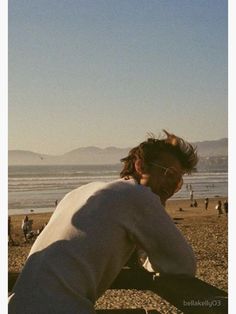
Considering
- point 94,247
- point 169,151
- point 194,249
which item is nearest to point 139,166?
point 169,151

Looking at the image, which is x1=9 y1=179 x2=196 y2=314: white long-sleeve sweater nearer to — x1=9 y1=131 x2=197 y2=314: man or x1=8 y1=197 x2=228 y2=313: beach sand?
x1=9 y1=131 x2=197 y2=314: man

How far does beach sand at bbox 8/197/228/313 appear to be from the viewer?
338 centimetres

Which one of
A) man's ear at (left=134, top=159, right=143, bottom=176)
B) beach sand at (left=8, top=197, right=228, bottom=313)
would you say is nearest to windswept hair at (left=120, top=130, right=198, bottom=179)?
man's ear at (left=134, top=159, right=143, bottom=176)

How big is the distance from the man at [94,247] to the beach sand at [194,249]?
1.15m

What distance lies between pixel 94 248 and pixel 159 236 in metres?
0.11

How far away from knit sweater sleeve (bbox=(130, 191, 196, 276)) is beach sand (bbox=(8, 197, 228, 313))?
47.3 inches

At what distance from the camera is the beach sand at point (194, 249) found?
133 inches

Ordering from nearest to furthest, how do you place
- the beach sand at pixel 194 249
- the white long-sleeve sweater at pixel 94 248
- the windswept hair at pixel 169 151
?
the white long-sleeve sweater at pixel 94 248 → the windswept hair at pixel 169 151 → the beach sand at pixel 194 249

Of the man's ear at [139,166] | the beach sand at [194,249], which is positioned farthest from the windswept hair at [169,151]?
the beach sand at [194,249]

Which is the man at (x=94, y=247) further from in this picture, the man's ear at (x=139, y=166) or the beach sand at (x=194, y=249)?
the beach sand at (x=194, y=249)

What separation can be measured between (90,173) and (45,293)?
1.98m

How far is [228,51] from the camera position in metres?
1.88
